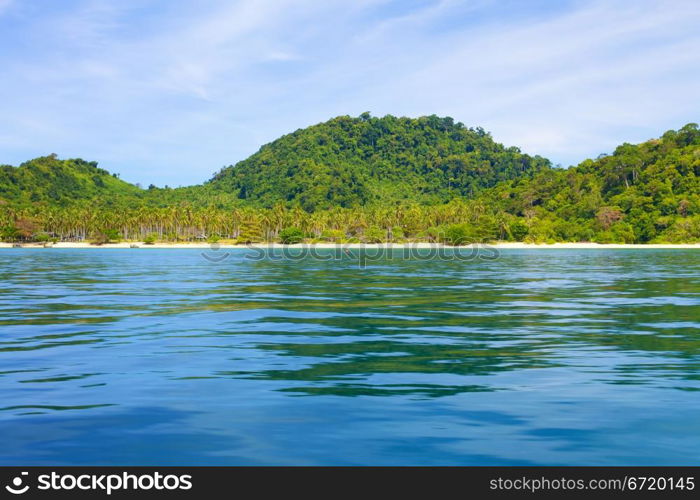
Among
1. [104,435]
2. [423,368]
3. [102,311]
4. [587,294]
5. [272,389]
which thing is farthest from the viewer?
[587,294]

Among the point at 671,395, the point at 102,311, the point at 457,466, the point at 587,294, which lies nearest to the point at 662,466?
the point at 457,466

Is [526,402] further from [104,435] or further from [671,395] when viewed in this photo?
[104,435]

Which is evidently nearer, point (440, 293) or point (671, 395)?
point (671, 395)

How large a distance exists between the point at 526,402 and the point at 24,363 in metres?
13.4

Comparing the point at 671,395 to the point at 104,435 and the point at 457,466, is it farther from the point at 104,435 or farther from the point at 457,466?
the point at 104,435

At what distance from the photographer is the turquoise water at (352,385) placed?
1141 cm

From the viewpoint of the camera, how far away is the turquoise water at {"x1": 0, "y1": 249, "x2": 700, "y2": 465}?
11406 millimetres

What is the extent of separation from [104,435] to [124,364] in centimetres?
716

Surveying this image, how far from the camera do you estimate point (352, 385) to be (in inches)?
634

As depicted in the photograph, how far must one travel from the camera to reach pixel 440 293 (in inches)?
1720

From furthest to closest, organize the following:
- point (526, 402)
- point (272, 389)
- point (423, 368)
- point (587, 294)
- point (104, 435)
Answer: point (587, 294) < point (423, 368) < point (272, 389) < point (526, 402) < point (104, 435)
